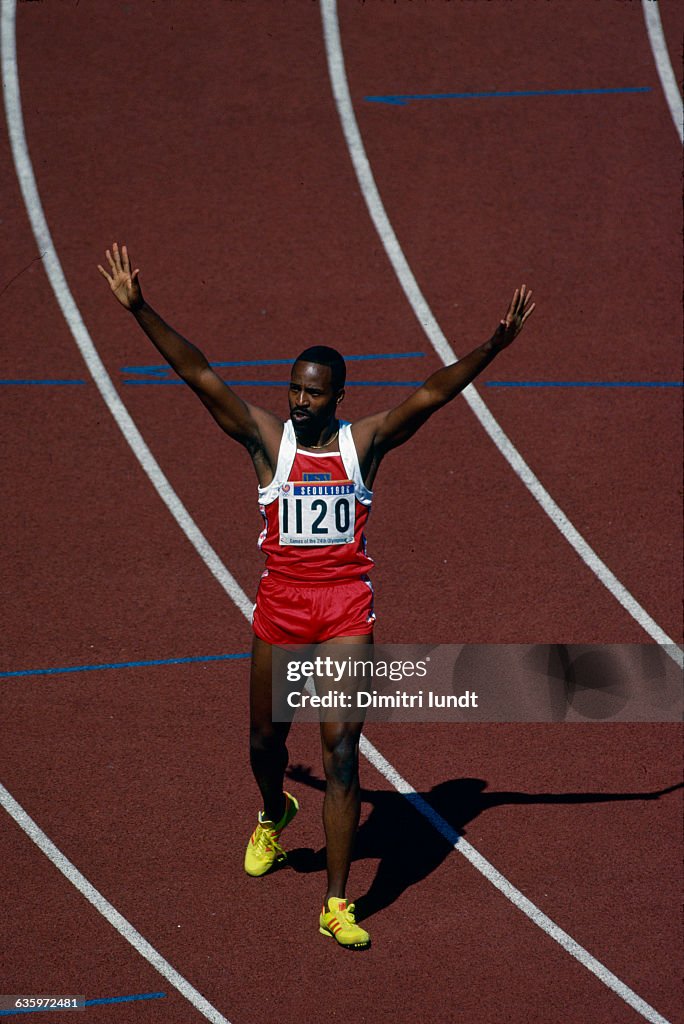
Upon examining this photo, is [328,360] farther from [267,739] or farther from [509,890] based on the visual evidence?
[509,890]

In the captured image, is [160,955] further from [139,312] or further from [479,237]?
[479,237]

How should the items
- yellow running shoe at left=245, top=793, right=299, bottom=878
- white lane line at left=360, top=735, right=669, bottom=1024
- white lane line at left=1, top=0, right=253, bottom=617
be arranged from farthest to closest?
white lane line at left=1, top=0, right=253, bottom=617 < yellow running shoe at left=245, top=793, right=299, bottom=878 < white lane line at left=360, top=735, right=669, bottom=1024

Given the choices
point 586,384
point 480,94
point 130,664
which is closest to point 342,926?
point 130,664

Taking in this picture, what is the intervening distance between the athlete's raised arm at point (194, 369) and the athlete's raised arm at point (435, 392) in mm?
384

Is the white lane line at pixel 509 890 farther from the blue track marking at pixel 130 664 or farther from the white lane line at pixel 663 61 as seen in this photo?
the white lane line at pixel 663 61

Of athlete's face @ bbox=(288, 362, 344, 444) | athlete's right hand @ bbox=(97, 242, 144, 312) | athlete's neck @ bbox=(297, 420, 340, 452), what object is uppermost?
athlete's right hand @ bbox=(97, 242, 144, 312)

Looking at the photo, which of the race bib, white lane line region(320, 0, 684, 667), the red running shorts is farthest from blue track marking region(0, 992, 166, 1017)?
white lane line region(320, 0, 684, 667)

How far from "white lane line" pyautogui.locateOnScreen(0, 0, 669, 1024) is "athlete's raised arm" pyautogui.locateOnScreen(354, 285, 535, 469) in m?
1.82

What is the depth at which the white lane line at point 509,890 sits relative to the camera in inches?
201

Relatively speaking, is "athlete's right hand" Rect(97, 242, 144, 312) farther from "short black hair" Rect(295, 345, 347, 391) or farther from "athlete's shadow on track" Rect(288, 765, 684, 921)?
"athlete's shadow on track" Rect(288, 765, 684, 921)

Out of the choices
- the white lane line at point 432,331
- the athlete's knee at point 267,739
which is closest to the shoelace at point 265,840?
the athlete's knee at point 267,739

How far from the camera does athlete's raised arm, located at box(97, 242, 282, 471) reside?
504 centimetres

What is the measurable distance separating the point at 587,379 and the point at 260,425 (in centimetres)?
395

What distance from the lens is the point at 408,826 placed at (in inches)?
237
